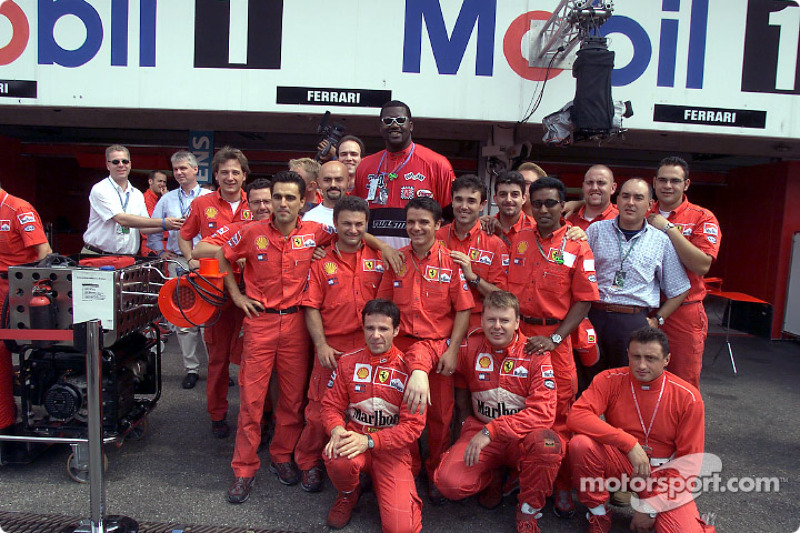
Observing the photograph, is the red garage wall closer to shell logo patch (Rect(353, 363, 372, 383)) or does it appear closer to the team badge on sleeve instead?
shell logo patch (Rect(353, 363, 372, 383))

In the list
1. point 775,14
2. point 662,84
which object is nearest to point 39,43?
point 662,84

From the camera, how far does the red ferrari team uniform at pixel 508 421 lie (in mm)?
2566

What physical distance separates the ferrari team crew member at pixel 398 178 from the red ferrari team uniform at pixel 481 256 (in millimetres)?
427

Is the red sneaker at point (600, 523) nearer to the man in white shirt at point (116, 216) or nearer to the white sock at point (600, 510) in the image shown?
the white sock at point (600, 510)

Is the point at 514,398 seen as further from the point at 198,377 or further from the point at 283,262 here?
the point at 198,377

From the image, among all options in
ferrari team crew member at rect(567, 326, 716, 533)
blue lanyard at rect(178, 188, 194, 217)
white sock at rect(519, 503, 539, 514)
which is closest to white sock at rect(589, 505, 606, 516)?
ferrari team crew member at rect(567, 326, 716, 533)

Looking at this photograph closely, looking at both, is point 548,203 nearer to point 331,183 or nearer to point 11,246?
point 331,183

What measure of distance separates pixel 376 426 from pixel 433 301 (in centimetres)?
78

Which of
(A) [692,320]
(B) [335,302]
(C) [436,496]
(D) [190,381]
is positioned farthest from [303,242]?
(A) [692,320]

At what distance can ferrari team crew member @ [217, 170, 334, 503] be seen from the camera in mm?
2967

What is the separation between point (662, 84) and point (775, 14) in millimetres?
1515

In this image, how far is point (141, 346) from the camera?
3.42 m

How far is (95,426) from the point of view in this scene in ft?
7.57

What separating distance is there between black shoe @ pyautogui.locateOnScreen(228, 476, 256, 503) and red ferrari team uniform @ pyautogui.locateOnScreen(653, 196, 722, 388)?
2792mm
